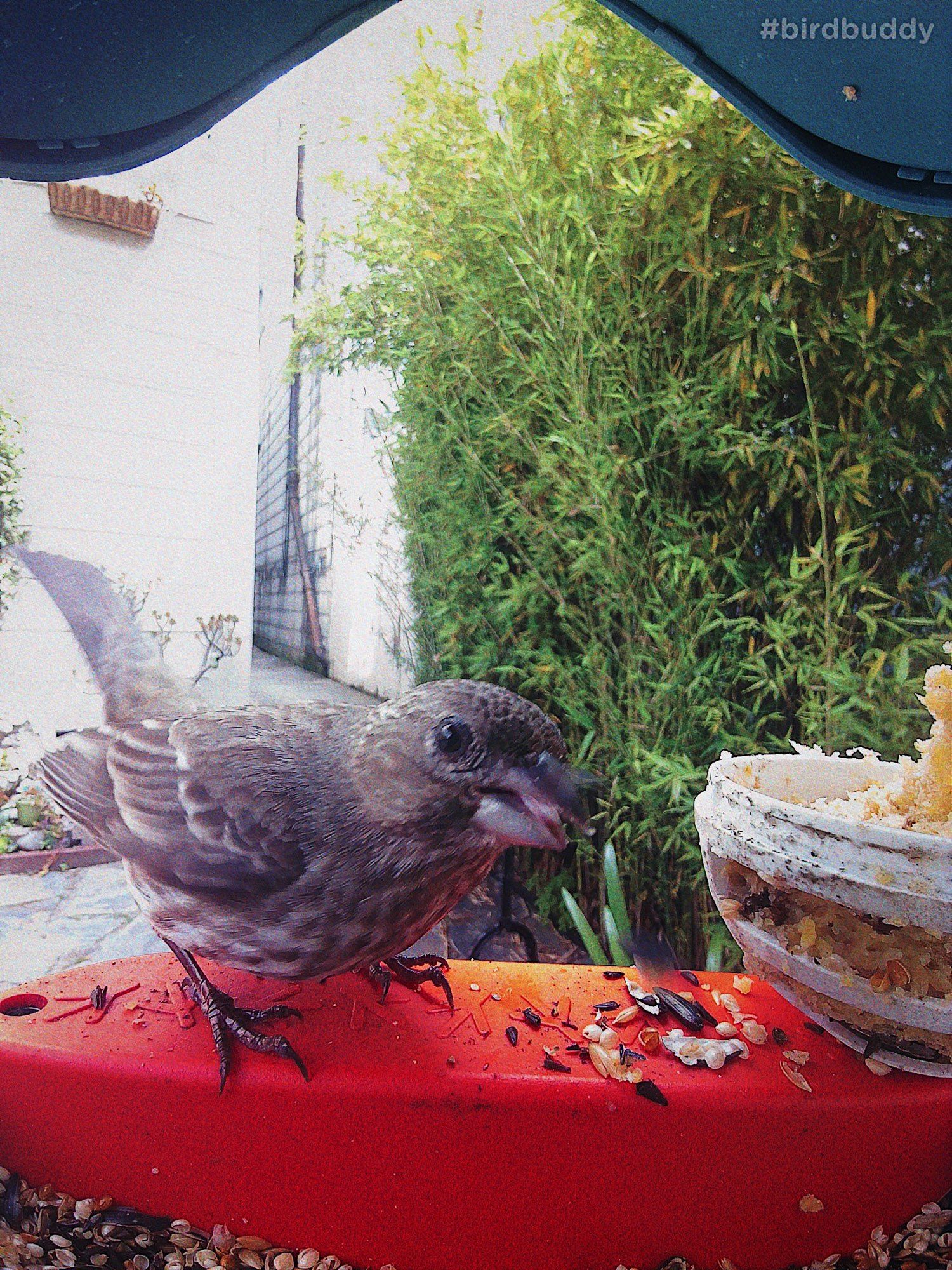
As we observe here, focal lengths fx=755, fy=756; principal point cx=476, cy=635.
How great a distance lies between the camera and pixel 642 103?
85 cm

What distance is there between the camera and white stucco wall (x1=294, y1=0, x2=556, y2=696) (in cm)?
76

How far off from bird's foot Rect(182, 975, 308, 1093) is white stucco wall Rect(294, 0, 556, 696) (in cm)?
31

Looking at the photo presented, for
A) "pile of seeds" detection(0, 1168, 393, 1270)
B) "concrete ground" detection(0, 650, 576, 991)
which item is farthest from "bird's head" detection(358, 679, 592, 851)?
"pile of seeds" detection(0, 1168, 393, 1270)

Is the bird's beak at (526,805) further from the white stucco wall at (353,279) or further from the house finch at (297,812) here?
the white stucco wall at (353,279)

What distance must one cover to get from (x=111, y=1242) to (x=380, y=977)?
0.97ft

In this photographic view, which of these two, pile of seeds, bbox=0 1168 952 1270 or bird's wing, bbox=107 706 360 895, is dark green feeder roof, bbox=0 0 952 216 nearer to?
bird's wing, bbox=107 706 360 895

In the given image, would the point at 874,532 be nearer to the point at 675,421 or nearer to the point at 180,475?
the point at 675,421

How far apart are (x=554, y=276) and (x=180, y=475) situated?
1.58 feet

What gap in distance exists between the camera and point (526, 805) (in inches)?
23.3

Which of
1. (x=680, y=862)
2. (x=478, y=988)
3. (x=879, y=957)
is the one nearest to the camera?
(x=879, y=957)

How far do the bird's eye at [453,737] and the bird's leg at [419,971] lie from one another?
30cm

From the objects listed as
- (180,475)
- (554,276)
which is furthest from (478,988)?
(554,276)

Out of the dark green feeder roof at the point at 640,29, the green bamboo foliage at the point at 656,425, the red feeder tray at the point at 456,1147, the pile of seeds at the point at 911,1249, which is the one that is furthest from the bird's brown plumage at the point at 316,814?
the pile of seeds at the point at 911,1249

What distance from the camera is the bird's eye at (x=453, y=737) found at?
59 cm
